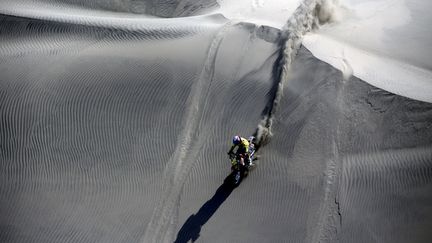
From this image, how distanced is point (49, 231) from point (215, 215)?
3888 mm

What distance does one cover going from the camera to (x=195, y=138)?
12.1 meters

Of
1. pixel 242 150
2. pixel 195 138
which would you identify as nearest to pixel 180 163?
pixel 195 138

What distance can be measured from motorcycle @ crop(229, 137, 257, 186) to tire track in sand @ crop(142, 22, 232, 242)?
116 centimetres

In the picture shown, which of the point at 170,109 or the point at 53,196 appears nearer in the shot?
the point at 53,196

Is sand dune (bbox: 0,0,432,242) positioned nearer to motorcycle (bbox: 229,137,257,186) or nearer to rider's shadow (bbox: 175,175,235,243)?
rider's shadow (bbox: 175,175,235,243)

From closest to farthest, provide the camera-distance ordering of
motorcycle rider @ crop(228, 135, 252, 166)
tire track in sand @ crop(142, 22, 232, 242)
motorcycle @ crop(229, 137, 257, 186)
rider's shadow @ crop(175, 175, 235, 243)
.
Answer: rider's shadow @ crop(175, 175, 235, 243), tire track in sand @ crop(142, 22, 232, 242), motorcycle rider @ crop(228, 135, 252, 166), motorcycle @ crop(229, 137, 257, 186)

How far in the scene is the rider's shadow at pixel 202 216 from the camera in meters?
10.6

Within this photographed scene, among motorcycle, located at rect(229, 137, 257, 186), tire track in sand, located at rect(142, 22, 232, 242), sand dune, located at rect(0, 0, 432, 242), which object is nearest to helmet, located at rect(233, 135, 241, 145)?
motorcycle, located at rect(229, 137, 257, 186)

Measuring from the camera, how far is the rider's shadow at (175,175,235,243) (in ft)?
34.7

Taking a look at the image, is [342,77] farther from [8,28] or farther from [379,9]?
[8,28]

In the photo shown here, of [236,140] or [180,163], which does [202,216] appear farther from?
[236,140]

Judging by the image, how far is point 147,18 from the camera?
1528 centimetres

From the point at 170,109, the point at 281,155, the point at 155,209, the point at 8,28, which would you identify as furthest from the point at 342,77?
the point at 8,28

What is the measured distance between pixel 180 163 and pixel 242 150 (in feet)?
5.70
